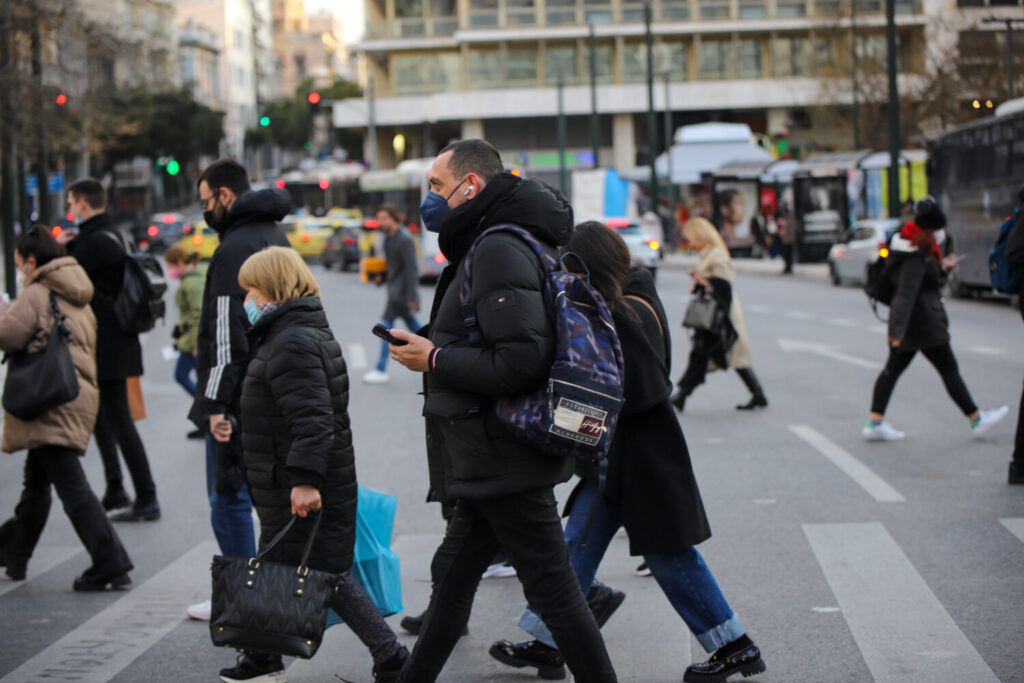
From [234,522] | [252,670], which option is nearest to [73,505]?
[234,522]

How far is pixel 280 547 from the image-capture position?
4.84m

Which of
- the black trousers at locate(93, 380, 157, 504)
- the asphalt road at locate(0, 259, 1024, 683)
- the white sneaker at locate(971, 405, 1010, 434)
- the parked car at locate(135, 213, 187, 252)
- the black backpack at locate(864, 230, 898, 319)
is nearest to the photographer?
the asphalt road at locate(0, 259, 1024, 683)

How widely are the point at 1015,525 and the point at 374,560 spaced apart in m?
→ 3.79

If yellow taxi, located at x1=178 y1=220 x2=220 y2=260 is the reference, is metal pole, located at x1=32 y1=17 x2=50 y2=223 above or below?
above

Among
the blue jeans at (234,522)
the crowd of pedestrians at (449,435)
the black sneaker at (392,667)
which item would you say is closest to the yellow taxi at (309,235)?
the crowd of pedestrians at (449,435)

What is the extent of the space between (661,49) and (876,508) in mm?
66801

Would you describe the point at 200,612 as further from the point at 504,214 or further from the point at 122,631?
the point at 504,214

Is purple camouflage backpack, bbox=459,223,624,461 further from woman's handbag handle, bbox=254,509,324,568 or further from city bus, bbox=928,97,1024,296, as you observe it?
city bus, bbox=928,97,1024,296

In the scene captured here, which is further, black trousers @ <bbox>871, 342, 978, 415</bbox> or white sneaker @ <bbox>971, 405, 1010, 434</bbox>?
white sneaker @ <bbox>971, 405, 1010, 434</bbox>

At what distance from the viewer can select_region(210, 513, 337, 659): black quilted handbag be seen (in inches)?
178

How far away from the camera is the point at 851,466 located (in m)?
9.18

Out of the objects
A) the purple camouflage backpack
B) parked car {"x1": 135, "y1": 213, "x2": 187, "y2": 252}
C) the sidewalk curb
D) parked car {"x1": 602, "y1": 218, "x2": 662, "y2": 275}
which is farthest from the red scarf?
parked car {"x1": 135, "y1": 213, "x2": 187, "y2": 252}

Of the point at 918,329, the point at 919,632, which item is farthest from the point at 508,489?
the point at 918,329

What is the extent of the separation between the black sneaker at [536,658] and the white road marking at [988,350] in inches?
460
